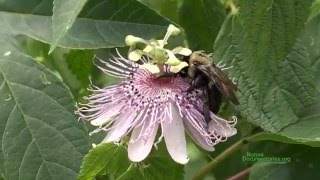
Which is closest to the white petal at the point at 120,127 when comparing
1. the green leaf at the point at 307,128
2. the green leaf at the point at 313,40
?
the green leaf at the point at 307,128

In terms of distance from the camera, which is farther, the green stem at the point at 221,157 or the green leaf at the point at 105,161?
the green stem at the point at 221,157

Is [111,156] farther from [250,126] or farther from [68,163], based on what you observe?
[250,126]

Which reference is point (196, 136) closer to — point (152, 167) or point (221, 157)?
point (152, 167)

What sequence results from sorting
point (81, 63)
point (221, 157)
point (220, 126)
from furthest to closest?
point (81, 63) → point (221, 157) → point (220, 126)

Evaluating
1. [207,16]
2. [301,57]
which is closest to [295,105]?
[301,57]

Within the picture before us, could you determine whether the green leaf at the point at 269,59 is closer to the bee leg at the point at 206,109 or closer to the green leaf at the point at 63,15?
the bee leg at the point at 206,109

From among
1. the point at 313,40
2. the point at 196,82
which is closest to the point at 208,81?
the point at 196,82

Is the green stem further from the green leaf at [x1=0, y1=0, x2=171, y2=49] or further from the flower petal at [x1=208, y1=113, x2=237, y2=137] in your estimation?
the green leaf at [x1=0, y1=0, x2=171, y2=49]
